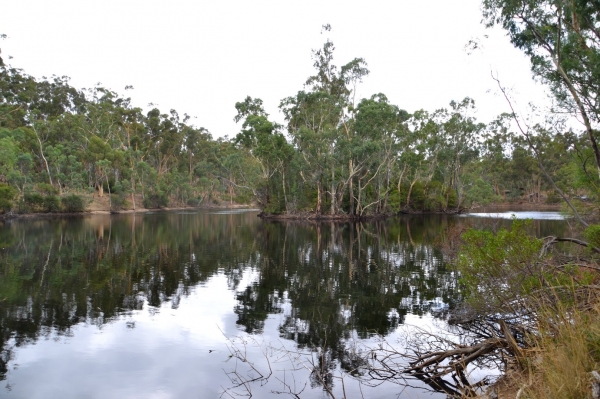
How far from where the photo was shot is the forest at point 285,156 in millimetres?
42969

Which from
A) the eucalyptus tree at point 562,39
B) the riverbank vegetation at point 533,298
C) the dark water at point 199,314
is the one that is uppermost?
the eucalyptus tree at point 562,39

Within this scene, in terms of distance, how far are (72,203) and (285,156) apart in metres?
25.5

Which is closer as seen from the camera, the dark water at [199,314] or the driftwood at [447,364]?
the driftwood at [447,364]

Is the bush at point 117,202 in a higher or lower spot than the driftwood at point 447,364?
higher

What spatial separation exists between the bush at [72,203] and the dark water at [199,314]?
30.6m

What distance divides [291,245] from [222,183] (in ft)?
212

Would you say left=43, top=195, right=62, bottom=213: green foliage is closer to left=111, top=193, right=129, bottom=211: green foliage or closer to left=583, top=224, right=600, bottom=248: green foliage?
left=111, top=193, right=129, bottom=211: green foliage

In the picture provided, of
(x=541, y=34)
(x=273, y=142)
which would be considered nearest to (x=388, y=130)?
(x=273, y=142)

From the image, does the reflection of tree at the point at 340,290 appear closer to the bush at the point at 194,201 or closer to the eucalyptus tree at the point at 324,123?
the eucalyptus tree at the point at 324,123

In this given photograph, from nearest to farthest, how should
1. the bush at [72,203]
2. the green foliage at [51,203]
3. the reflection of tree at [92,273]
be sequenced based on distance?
1. the reflection of tree at [92,273]
2. the green foliage at [51,203]
3. the bush at [72,203]

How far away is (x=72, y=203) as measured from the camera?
169ft

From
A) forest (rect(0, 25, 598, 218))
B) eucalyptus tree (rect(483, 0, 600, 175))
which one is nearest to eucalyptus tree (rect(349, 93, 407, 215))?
forest (rect(0, 25, 598, 218))

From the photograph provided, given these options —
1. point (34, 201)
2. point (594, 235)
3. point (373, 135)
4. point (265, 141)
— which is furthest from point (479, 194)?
point (594, 235)

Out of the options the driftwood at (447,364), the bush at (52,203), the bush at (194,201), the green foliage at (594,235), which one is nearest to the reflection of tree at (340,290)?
the driftwood at (447,364)
